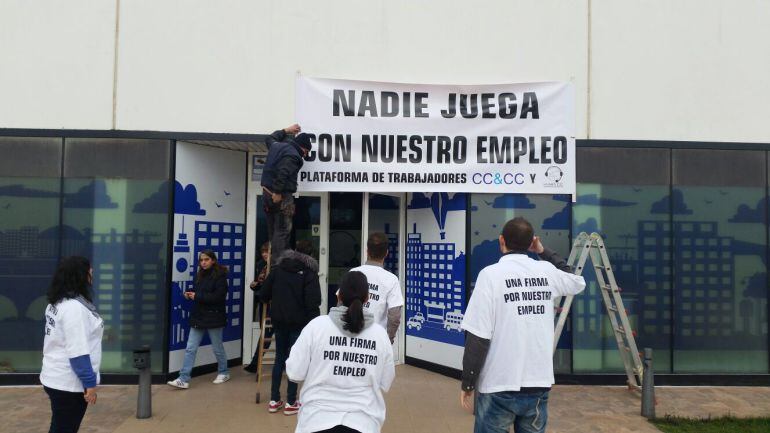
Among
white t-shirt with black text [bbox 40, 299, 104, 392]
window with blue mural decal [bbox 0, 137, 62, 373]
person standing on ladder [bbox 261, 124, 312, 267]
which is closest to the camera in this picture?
white t-shirt with black text [bbox 40, 299, 104, 392]

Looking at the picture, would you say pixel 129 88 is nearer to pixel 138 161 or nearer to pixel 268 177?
pixel 138 161

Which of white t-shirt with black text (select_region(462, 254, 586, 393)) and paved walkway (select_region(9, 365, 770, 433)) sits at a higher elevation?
white t-shirt with black text (select_region(462, 254, 586, 393))

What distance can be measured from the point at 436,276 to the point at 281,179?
109 inches

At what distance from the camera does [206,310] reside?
7789mm

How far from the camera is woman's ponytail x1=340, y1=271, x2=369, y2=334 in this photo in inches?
133

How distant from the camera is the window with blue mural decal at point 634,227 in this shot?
8453 mm

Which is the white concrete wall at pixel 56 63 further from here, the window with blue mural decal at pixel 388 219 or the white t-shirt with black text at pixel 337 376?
the white t-shirt with black text at pixel 337 376

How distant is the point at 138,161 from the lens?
8.16 meters

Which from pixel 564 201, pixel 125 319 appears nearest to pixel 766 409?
pixel 564 201

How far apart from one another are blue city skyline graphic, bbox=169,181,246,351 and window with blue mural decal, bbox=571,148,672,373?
4810mm

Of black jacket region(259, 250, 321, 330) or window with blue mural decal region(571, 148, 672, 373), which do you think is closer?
black jacket region(259, 250, 321, 330)

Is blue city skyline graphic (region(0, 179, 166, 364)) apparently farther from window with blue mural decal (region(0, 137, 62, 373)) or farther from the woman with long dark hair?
the woman with long dark hair

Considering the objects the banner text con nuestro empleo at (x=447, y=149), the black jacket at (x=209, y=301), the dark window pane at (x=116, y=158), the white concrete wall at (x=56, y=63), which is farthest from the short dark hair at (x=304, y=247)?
the white concrete wall at (x=56, y=63)

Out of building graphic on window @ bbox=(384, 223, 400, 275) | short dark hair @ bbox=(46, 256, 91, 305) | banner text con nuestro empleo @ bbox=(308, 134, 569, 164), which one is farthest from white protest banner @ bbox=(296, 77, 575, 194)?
short dark hair @ bbox=(46, 256, 91, 305)
